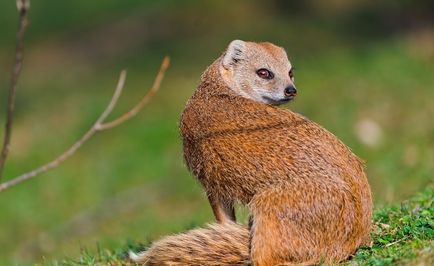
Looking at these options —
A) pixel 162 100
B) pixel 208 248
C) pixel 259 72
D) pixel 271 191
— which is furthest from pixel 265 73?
pixel 162 100

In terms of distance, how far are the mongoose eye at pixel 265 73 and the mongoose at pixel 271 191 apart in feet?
2.41

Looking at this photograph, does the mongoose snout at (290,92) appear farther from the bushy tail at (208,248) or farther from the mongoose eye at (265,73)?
the bushy tail at (208,248)

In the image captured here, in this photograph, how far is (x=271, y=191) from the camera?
4746 mm

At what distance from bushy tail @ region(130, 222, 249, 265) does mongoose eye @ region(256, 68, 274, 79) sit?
4.79 ft

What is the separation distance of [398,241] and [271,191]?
0.85 m

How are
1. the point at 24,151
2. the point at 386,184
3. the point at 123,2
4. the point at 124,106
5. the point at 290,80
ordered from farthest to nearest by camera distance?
the point at 123,2, the point at 124,106, the point at 24,151, the point at 386,184, the point at 290,80

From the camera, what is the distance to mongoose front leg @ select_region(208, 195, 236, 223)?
513 cm

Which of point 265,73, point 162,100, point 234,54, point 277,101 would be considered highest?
point 162,100

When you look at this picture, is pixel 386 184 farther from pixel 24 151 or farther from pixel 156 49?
pixel 156 49

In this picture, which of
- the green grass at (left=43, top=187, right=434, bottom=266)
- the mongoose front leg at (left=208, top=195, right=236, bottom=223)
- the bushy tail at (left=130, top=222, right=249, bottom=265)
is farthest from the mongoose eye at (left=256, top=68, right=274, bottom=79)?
the bushy tail at (left=130, top=222, right=249, bottom=265)

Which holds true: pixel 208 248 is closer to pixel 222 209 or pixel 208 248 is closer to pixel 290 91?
pixel 222 209

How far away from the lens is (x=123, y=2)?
69.0ft

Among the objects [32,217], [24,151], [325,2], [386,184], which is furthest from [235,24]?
[386,184]

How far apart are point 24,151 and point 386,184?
18.0 ft
